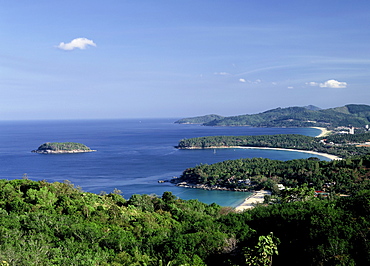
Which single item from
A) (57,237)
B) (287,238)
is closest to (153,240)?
(57,237)

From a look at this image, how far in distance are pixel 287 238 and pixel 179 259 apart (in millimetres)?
7246

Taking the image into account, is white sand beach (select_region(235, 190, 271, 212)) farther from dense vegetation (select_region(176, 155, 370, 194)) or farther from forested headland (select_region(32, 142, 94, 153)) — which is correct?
forested headland (select_region(32, 142, 94, 153))

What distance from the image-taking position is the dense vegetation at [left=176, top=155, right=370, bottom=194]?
52469mm

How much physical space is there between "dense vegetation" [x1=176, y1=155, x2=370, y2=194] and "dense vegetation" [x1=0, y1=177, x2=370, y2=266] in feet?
101

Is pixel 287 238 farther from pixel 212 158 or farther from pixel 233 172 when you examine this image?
pixel 212 158

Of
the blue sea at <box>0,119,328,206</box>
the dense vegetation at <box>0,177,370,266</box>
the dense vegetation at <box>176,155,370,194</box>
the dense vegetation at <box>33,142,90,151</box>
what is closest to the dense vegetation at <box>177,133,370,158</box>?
the blue sea at <box>0,119,328,206</box>

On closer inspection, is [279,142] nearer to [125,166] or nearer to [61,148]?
[125,166]

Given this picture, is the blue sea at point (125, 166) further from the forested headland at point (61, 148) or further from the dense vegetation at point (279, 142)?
the dense vegetation at point (279, 142)

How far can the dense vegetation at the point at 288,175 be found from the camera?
52.5 m

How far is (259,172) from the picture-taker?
2483 inches

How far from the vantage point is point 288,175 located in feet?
199

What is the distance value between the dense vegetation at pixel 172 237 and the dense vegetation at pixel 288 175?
101 feet

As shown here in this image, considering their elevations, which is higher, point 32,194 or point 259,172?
point 32,194

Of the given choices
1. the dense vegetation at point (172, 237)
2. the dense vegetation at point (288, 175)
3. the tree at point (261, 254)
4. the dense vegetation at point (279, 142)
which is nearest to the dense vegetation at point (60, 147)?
the dense vegetation at point (279, 142)
